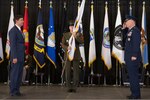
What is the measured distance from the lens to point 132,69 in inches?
260

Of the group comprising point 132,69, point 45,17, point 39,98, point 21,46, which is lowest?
point 39,98

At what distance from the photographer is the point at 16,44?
6.81m

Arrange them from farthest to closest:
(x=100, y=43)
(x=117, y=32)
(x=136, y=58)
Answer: (x=100, y=43) → (x=117, y=32) → (x=136, y=58)

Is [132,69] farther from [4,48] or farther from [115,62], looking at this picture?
[4,48]

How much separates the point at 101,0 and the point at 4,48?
302 centimetres

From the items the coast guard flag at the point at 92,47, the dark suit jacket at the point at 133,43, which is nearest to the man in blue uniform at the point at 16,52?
the dark suit jacket at the point at 133,43

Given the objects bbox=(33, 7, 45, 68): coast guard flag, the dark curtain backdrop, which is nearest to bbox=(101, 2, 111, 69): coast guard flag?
the dark curtain backdrop

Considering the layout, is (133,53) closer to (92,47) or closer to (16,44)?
(16,44)

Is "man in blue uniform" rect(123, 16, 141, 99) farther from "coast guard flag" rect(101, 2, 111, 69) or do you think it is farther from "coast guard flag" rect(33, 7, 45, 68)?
"coast guard flag" rect(33, 7, 45, 68)

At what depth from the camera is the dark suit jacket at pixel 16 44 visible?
6.78 meters

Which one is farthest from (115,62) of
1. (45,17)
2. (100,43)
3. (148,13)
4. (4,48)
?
(4,48)

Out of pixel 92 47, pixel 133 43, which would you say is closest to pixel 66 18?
pixel 92 47

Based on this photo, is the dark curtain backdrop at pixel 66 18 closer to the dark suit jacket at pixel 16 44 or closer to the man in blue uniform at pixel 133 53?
the dark suit jacket at pixel 16 44

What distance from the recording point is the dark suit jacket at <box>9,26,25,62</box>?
6777 millimetres
